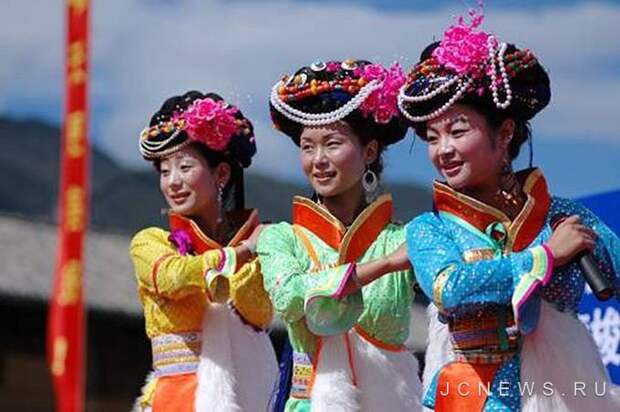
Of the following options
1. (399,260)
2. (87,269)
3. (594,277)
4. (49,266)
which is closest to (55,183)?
(87,269)

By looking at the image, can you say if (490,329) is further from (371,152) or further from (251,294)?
(251,294)

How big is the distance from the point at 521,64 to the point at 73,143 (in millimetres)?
1409

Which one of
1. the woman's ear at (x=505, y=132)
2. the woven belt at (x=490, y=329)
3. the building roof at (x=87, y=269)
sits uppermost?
the building roof at (x=87, y=269)

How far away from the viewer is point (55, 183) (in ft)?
49.5

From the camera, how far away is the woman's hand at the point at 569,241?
3.57 meters

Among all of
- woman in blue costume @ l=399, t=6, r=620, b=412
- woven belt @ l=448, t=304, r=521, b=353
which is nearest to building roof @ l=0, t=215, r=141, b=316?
woman in blue costume @ l=399, t=6, r=620, b=412

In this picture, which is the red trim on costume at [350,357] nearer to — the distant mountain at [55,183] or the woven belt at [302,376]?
the woven belt at [302,376]

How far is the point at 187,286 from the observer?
4.86 meters

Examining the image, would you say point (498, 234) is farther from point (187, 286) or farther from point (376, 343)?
point (187, 286)

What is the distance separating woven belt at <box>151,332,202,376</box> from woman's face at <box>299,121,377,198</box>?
0.79 m

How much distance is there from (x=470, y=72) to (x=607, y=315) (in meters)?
2.89

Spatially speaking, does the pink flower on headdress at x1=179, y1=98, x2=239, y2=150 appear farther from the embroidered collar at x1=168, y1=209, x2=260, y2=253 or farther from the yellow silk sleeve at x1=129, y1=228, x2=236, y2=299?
the yellow silk sleeve at x1=129, y1=228, x2=236, y2=299

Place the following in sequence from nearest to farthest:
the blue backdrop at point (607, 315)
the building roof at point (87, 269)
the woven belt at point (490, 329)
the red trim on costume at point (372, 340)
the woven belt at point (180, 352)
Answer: the woven belt at point (490, 329), the red trim on costume at point (372, 340), the woven belt at point (180, 352), the blue backdrop at point (607, 315), the building roof at point (87, 269)

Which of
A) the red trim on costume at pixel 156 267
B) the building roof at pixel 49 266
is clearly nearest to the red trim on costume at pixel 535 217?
the red trim on costume at pixel 156 267
